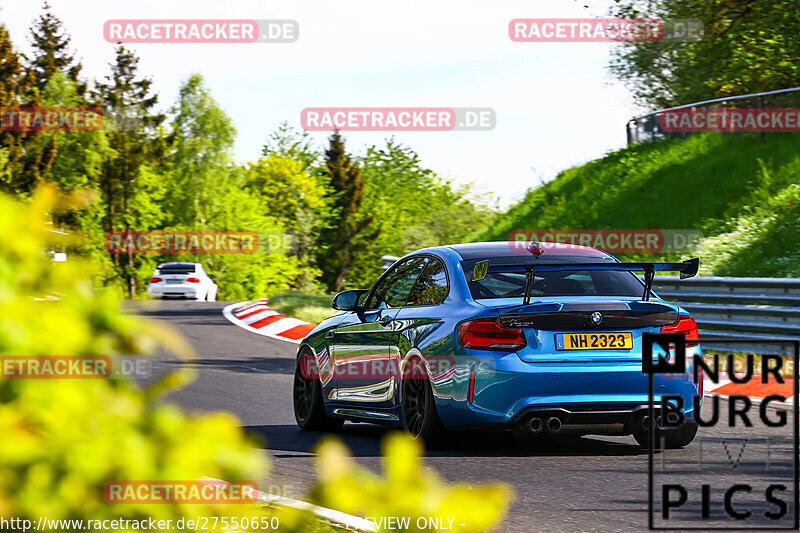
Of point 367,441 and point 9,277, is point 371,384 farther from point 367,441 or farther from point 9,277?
point 9,277

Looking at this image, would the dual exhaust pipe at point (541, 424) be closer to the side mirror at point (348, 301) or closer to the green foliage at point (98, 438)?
the side mirror at point (348, 301)

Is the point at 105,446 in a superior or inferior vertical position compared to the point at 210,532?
superior

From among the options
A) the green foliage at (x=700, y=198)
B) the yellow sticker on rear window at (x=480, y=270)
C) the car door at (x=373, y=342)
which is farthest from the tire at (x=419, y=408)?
the green foliage at (x=700, y=198)

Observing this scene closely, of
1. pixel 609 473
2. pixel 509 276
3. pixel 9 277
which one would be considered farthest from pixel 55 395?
pixel 509 276

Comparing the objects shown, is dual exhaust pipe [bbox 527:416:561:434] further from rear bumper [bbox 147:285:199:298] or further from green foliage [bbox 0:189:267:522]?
rear bumper [bbox 147:285:199:298]

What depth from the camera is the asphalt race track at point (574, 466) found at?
20.8 ft

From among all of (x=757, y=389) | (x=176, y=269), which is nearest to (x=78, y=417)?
(x=757, y=389)

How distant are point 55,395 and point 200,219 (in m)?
84.8

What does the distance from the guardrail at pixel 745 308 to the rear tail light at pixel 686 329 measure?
4836 mm

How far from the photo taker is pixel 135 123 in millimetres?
85188

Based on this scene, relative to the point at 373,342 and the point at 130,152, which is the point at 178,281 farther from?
the point at 130,152

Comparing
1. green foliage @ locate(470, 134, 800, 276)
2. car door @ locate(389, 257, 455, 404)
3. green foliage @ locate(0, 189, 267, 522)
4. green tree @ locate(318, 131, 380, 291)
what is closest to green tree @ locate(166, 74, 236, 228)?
green tree @ locate(318, 131, 380, 291)

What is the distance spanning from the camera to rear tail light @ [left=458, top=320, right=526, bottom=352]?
26.3 feet

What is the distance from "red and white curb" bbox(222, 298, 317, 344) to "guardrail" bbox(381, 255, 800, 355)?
22.9 feet
